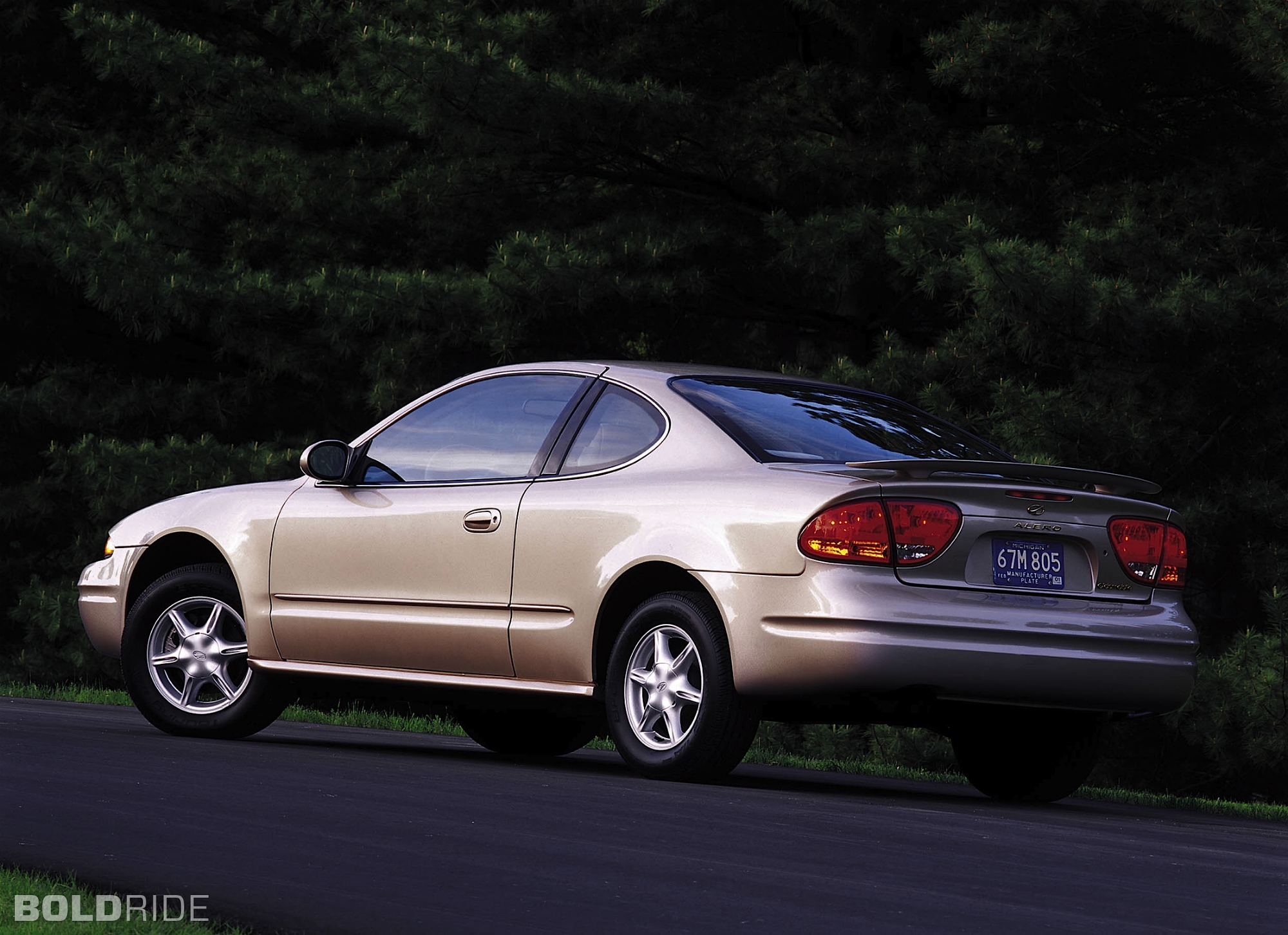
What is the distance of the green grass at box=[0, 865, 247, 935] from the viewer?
4488 mm

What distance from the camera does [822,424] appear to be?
800 centimetres

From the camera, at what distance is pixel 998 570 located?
7223mm

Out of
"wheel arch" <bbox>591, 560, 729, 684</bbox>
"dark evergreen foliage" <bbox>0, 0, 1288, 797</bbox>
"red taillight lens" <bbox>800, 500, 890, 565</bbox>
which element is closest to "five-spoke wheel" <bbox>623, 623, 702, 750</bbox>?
"wheel arch" <bbox>591, 560, 729, 684</bbox>

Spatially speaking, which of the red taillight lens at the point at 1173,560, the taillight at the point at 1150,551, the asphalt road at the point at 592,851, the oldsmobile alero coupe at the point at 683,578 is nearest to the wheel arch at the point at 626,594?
the oldsmobile alero coupe at the point at 683,578

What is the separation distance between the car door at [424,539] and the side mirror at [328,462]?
91 millimetres

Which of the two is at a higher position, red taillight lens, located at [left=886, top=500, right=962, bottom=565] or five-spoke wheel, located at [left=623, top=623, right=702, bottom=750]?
red taillight lens, located at [left=886, top=500, right=962, bottom=565]

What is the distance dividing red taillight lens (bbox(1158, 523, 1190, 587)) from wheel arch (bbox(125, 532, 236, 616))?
166 inches

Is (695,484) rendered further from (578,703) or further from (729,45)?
(729,45)

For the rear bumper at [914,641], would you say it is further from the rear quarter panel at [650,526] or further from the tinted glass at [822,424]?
the tinted glass at [822,424]

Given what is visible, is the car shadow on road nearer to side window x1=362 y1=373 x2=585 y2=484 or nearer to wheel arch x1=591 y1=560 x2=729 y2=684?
wheel arch x1=591 y1=560 x2=729 y2=684

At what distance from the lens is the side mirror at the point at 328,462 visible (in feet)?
28.7

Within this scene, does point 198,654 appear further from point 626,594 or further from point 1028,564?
point 1028,564

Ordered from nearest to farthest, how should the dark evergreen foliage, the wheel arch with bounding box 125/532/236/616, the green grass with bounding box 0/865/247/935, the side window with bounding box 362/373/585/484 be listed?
the green grass with bounding box 0/865/247/935 < the side window with bounding box 362/373/585/484 < the wheel arch with bounding box 125/532/236/616 < the dark evergreen foliage

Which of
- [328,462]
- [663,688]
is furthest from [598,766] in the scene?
[328,462]
